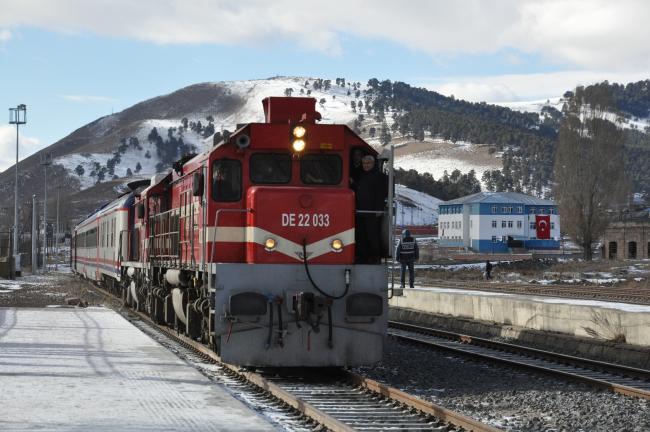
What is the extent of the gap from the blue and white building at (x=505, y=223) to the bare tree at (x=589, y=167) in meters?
43.0

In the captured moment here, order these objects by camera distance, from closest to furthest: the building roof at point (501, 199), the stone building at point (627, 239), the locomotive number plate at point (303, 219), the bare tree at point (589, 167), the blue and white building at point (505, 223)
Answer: the locomotive number plate at point (303, 219) → the bare tree at point (589, 167) → the stone building at point (627, 239) → the blue and white building at point (505, 223) → the building roof at point (501, 199)

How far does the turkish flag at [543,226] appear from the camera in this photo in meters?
103

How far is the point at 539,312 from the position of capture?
1611 centimetres

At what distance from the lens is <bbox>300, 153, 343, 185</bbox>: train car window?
33.2 feet

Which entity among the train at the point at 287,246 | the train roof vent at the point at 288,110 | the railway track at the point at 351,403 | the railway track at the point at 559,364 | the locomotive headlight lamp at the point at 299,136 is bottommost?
the railway track at the point at 559,364

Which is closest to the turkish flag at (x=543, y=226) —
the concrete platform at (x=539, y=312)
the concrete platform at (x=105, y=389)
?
the concrete platform at (x=539, y=312)

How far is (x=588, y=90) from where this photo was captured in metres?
62.8

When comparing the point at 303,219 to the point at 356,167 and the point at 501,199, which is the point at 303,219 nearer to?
the point at 356,167

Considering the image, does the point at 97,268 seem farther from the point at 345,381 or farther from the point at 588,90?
the point at 588,90

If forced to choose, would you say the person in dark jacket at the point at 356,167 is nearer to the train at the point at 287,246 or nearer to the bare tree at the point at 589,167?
the train at the point at 287,246

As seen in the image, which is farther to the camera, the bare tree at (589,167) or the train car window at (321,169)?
the bare tree at (589,167)

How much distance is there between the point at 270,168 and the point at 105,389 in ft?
11.5

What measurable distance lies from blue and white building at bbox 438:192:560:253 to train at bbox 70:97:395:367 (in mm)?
96615

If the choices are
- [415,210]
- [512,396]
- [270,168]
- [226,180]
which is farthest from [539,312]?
[415,210]
